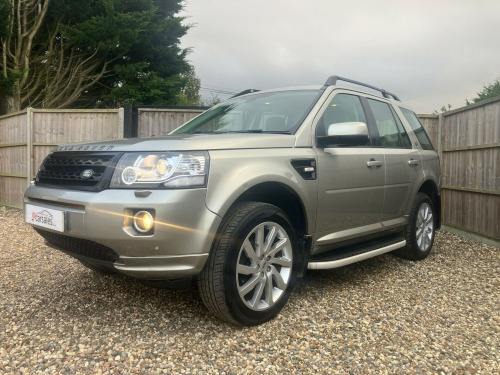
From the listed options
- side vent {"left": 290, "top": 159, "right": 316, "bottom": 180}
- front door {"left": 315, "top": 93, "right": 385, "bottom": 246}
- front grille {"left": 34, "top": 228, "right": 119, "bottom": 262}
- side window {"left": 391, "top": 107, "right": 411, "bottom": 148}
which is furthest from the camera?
side window {"left": 391, "top": 107, "right": 411, "bottom": 148}

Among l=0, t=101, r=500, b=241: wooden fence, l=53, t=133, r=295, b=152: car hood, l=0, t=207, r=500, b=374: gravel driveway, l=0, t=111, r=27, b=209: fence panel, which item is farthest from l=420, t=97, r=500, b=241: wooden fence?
l=0, t=111, r=27, b=209: fence panel

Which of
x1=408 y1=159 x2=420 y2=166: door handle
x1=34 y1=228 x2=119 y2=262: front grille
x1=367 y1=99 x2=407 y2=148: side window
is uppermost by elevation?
x1=367 y1=99 x2=407 y2=148: side window

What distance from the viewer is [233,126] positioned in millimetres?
3445

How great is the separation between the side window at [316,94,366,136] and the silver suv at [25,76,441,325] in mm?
13

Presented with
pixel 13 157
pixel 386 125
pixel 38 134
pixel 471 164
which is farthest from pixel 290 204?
pixel 13 157

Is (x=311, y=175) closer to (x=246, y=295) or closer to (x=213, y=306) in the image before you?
(x=246, y=295)

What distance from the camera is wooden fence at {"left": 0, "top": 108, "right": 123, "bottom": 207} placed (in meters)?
7.23

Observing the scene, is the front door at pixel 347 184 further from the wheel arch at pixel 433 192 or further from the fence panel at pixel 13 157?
the fence panel at pixel 13 157

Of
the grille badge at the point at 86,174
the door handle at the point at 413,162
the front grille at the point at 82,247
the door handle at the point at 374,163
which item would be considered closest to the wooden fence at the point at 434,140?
the door handle at the point at 413,162

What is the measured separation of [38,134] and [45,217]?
19.0 feet

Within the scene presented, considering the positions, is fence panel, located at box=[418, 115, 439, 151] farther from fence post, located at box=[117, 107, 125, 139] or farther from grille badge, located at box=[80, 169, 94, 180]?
grille badge, located at box=[80, 169, 94, 180]

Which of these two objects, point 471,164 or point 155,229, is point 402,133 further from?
point 155,229

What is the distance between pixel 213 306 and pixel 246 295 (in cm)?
30

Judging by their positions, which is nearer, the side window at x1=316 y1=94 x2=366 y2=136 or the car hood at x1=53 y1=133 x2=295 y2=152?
the car hood at x1=53 y1=133 x2=295 y2=152
